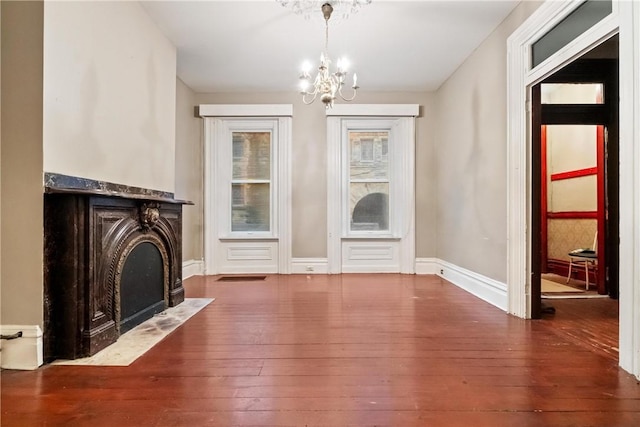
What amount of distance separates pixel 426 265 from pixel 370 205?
4.03 ft

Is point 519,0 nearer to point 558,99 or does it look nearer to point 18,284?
point 558,99

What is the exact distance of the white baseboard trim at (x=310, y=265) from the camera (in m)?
4.86

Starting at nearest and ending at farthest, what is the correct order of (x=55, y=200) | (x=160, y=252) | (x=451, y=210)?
(x=55, y=200)
(x=160, y=252)
(x=451, y=210)

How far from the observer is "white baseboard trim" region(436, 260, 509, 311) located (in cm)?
297

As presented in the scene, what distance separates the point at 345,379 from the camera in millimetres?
1663

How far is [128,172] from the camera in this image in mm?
2627

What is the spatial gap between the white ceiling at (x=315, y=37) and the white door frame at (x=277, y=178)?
0.41 meters

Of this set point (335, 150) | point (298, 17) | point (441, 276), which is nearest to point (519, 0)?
point (298, 17)

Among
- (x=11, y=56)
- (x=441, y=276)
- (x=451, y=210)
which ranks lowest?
(x=441, y=276)

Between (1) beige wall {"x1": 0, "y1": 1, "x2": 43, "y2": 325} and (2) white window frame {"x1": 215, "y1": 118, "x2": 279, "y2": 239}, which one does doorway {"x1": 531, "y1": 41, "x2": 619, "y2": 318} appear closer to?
(2) white window frame {"x1": 215, "y1": 118, "x2": 279, "y2": 239}

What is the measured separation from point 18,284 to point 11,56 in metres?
1.26

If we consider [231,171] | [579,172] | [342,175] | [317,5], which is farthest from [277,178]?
[579,172]

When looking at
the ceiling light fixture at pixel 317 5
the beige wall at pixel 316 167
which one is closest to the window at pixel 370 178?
the beige wall at pixel 316 167

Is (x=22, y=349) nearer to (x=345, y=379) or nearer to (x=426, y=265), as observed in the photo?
(x=345, y=379)
